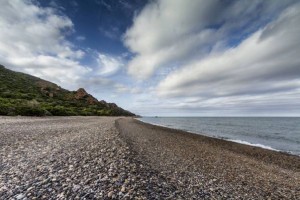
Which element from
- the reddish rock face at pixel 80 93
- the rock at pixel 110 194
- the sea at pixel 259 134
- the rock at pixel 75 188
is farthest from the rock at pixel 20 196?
the reddish rock face at pixel 80 93

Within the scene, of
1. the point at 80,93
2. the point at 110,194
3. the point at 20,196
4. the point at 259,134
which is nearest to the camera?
the point at 20,196

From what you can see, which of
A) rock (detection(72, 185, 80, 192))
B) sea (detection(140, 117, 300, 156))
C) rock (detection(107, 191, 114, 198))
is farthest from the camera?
sea (detection(140, 117, 300, 156))

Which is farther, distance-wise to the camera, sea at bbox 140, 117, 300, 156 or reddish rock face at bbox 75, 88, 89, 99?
reddish rock face at bbox 75, 88, 89, 99

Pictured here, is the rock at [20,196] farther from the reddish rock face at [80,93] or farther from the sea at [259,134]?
the reddish rock face at [80,93]

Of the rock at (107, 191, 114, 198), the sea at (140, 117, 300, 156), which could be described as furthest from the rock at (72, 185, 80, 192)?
the sea at (140, 117, 300, 156)

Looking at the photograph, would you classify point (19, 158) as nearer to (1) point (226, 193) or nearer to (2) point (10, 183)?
(2) point (10, 183)

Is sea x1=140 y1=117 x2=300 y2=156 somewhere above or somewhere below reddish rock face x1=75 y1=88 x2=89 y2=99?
below

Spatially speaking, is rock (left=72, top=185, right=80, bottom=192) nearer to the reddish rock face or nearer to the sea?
the sea

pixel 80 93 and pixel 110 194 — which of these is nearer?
pixel 110 194

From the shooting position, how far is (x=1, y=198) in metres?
5.32

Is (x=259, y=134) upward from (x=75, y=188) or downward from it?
downward

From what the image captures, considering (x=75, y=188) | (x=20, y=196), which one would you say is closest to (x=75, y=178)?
(x=75, y=188)

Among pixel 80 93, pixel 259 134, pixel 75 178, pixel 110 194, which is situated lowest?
pixel 259 134

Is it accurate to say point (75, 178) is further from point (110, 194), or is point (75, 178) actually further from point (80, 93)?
point (80, 93)
